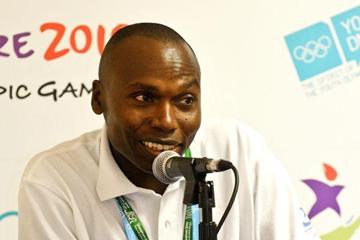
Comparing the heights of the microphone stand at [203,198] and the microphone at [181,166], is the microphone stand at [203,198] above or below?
below

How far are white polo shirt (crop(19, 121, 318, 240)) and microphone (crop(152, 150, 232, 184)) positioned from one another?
32cm

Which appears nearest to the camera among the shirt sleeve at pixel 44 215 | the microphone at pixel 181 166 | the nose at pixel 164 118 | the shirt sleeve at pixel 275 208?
the microphone at pixel 181 166

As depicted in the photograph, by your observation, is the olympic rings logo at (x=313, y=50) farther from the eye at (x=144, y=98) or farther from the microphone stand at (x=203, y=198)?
the microphone stand at (x=203, y=198)

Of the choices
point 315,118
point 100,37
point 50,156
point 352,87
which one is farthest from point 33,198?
point 352,87

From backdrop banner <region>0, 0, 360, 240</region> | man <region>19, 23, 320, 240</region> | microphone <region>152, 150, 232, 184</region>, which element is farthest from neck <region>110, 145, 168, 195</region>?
backdrop banner <region>0, 0, 360, 240</region>

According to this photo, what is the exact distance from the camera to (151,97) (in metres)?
1.21

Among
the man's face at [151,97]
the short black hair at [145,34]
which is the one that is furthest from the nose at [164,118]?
the short black hair at [145,34]

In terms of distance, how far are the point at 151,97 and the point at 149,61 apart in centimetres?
7

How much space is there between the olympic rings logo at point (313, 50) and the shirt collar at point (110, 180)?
848 millimetres

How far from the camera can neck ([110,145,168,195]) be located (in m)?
1.34

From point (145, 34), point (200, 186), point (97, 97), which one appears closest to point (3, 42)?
point (97, 97)

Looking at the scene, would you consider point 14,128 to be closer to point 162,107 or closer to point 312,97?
point 162,107

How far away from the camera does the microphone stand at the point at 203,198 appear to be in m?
0.96

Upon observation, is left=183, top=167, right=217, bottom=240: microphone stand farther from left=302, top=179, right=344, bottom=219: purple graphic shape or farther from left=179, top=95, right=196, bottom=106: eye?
left=302, top=179, right=344, bottom=219: purple graphic shape
